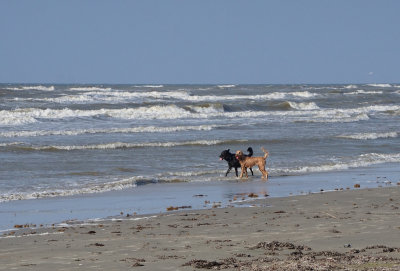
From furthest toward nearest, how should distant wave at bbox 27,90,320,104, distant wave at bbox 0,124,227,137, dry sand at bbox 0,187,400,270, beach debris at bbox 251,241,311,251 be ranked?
distant wave at bbox 27,90,320,104, distant wave at bbox 0,124,227,137, beach debris at bbox 251,241,311,251, dry sand at bbox 0,187,400,270

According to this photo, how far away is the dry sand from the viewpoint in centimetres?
609

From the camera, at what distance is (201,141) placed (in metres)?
22.7

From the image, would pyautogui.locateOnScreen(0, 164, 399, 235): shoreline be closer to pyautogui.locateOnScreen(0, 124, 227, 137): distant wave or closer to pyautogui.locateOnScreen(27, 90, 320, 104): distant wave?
pyautogui.locateOnScreen(0, 124, 227, 137): distant wave

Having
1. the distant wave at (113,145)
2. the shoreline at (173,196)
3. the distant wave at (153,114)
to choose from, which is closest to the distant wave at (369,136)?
the distant wave at (113,145)

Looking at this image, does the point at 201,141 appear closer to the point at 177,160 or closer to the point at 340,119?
the point at 177,160

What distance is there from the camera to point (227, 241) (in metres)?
7.32

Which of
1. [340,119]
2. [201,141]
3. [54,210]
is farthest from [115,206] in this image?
[340,119]

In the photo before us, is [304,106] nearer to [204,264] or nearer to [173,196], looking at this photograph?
[173,196]

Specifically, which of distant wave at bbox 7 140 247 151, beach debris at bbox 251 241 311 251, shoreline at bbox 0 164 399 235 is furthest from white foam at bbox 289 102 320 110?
beach debris at bbox 251 241 311 251

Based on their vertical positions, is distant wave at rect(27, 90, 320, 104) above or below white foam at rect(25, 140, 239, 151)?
above

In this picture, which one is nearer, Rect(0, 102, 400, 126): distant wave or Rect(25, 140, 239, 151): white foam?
Rect(25, 140, 239, 151): white foam

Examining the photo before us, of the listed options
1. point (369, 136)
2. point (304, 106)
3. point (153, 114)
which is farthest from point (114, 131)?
point (304, 106)

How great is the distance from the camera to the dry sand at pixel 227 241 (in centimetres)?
609

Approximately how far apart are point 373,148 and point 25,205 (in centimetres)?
1362
